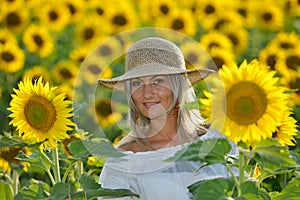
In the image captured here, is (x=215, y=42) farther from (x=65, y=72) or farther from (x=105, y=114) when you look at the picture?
(x=105, y=114)

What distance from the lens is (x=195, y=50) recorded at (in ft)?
11.5

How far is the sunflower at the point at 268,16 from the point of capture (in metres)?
5.66

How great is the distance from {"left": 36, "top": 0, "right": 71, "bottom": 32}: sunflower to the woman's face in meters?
3.35

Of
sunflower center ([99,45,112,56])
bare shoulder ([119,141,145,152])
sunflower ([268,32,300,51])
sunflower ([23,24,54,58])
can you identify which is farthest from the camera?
sunflower ([23,24,54,58])

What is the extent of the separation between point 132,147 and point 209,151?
2.43ft

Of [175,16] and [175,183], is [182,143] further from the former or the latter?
[175,16]

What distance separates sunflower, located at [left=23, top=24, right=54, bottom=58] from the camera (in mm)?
5465

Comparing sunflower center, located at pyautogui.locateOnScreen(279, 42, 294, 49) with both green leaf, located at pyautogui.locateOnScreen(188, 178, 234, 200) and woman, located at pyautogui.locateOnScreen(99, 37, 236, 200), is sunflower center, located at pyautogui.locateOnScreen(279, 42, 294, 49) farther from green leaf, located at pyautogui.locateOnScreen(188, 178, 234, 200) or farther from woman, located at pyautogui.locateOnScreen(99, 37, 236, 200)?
green leaf, located at pyautogui.locateOnScreen(188, 178, 234, 200)

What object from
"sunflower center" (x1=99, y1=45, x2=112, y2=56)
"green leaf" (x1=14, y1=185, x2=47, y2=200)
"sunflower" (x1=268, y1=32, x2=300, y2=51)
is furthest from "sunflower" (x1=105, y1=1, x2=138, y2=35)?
"green leaf" (x1=14, y1=185, x2=47, y2=200)

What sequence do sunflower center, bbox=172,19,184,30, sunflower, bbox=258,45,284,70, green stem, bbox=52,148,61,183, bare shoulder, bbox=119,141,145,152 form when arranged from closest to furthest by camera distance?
green stem, bbox=52,148,61,183 < bare shoulder, bbox=119,141,145,152 < sunflower, bbox=258,45,284,70 < sunflower center, bbox=172,19,184,30

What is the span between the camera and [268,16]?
5.71 metres

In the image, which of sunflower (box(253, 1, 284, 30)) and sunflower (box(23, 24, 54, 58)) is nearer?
sunflower (box(23, 24, 54, 58))

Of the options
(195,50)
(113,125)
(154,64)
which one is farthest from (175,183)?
(113,125)

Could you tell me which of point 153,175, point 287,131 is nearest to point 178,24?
point 153,175
